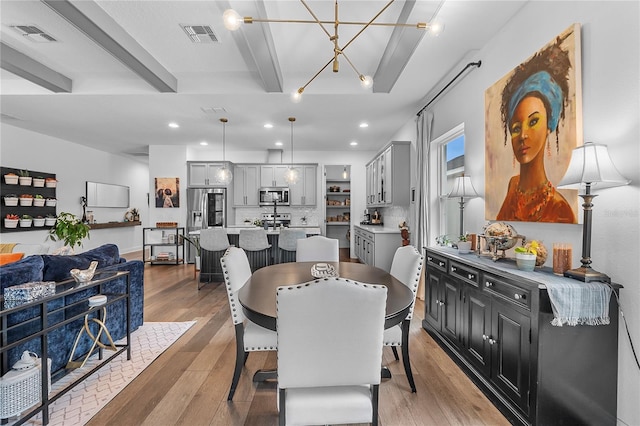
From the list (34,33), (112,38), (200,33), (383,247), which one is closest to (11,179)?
(34,33)

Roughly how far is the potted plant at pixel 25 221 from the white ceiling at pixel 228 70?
1.79 m

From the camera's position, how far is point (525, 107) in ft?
7.48

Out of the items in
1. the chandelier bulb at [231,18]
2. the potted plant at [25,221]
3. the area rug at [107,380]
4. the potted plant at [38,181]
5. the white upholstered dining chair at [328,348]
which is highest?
the chandelier bulb at [231,18]

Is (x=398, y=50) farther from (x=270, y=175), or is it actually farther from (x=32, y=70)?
(x=270, y=175)

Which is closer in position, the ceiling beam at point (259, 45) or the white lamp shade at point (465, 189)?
the ceiling beam at point (259, 45)

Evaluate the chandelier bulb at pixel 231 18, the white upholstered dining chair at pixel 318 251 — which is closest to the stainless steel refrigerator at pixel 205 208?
the white upholstered dining chair at pixel 318 251

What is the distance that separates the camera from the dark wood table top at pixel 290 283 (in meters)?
1.60

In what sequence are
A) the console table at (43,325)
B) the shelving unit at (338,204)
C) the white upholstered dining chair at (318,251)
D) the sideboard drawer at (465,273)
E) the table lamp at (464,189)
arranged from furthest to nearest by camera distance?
the shelving unit at (338,204)
the white upholstered dining chair at (318,251)
the table lamp at (464,189)
the sideboard drawer at (465,273)
the console table at (43,325)

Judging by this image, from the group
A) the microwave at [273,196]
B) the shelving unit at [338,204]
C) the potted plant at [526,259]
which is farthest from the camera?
the shelving unit at [338,204]

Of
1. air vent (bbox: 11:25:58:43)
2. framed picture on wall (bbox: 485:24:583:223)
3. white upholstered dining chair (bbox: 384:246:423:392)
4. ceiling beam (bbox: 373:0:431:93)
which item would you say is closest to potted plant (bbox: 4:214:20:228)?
air vent (bbox: 11:25:58:43)

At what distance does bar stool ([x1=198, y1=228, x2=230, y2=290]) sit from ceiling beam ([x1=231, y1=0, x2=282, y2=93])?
2.53m

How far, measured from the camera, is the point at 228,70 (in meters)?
3.94

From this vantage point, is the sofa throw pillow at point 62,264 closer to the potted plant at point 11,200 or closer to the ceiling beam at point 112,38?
the ceiling beam at point 112,38

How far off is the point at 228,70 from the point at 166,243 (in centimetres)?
477
